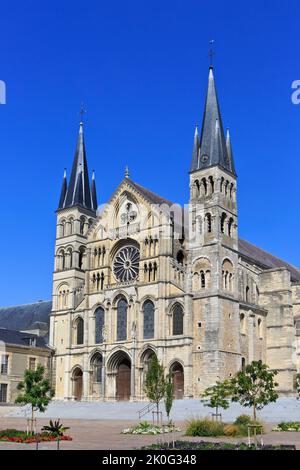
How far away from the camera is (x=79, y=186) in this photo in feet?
232

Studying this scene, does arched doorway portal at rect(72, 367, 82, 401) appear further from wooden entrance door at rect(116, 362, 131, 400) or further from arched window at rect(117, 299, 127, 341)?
arched window at rect(117, 299, 127, 341)

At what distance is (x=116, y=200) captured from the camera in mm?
63531

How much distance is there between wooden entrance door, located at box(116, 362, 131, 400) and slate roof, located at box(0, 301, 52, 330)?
1519 centimetres

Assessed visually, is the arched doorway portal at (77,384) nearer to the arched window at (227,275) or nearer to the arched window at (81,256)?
the arched window at (81,256)

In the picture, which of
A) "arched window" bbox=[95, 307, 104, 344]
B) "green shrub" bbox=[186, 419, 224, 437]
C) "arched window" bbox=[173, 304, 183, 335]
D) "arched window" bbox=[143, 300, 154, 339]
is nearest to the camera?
"green shrub" bbox=[186, 419, 224, 437]

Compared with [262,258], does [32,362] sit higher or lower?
lower

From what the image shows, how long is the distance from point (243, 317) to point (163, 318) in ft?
24.7

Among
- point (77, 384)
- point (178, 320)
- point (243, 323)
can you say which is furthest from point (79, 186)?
point (243, 323)

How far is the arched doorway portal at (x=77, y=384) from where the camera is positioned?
6341 cm

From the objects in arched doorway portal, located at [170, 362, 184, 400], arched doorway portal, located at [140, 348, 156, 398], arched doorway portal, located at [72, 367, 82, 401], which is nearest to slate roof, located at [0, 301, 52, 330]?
arched doorway portal, located at [72, 367, 82, 401]

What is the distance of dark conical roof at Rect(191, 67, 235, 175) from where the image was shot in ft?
196

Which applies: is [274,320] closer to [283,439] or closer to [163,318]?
[163,318]

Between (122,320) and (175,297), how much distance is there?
6.43 metres

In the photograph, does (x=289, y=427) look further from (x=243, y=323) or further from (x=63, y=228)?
(x=63, y=228)
